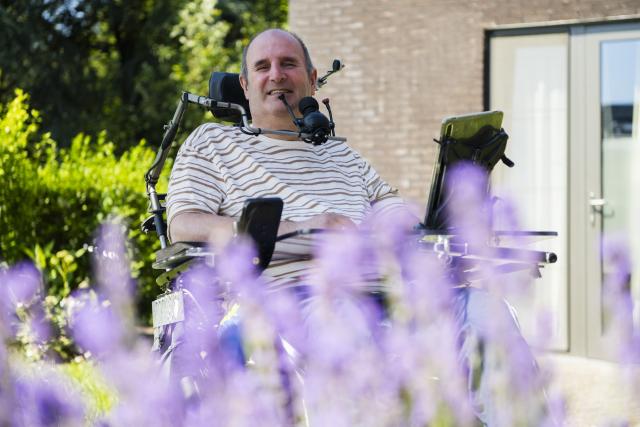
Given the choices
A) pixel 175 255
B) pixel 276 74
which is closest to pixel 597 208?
pixel 276 74

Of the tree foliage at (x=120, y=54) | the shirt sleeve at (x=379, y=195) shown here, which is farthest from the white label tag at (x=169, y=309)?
the tree foliage at (x=120, y=54)

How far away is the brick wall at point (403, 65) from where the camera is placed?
25.1 feet

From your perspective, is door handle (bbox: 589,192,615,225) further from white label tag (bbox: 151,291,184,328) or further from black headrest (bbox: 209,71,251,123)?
white label tag (bbox: 151,291,184,328)

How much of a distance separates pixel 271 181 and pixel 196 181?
27 cm

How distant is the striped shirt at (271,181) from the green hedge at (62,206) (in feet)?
12.8

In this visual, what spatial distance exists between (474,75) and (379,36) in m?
0.94

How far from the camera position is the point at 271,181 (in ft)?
10.4

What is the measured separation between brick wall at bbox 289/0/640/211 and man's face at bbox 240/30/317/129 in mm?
4393

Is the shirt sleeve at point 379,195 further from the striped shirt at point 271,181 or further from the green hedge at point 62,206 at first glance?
the green hedge at point 62,206

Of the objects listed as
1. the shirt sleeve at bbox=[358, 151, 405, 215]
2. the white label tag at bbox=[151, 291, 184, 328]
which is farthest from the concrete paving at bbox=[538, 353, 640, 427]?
the shirt sleeve at bbox=[358, 151, 405, 215]

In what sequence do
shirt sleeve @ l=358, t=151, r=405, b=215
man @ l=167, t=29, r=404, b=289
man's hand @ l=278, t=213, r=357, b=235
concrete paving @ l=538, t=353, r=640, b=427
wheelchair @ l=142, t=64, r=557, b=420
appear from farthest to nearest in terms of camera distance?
shirt sleeve @ l=358, t=151, r=405, b=215, man @ l=167, t=29, r=404, b=289, man's hand @ l=278, t=213, r=357, b=235, wheelchair @ l=142, t=64, r=557, b=420, concrete paving @ l=538, t=353, r=640, b=427

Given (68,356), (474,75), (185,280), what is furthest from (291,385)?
(474,75)

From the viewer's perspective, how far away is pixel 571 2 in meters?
7.34

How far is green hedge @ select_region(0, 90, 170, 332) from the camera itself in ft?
23.2
